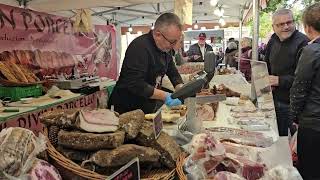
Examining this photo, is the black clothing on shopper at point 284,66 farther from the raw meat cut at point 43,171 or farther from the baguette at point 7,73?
the baguette at point 7,73

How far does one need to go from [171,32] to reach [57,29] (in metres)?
3.61

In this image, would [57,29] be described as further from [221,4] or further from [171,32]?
[221,4]

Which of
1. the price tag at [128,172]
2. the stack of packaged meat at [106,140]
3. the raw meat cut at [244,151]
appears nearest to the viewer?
the price tag at [128,172]

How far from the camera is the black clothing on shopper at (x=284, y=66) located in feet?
10.8

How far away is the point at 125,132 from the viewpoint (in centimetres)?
132

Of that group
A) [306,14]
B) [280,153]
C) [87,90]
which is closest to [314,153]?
[306,14]

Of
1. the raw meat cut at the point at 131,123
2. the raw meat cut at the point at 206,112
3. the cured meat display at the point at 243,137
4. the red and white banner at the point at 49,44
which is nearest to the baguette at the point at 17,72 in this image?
the red and white banner at the point at 49,44

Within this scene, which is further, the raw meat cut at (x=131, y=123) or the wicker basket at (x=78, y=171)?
the raw meat cut at (x=131, y=123)

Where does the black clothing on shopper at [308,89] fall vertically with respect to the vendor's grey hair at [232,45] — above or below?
below

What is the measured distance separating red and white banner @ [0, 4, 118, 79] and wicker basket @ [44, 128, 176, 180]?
3.50m

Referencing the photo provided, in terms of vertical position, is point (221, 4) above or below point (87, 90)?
above

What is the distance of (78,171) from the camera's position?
3.86 ft

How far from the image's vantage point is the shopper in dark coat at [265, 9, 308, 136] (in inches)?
130

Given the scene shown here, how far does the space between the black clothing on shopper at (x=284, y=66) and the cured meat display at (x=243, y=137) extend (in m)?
1.48
